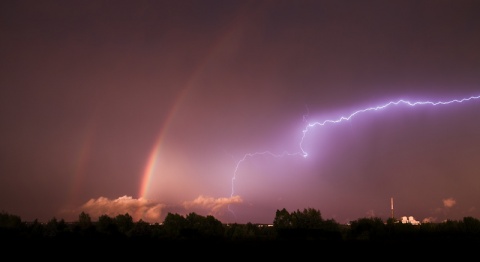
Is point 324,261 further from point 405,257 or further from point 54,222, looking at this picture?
point 54,222

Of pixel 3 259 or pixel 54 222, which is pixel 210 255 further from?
pixel 54 222

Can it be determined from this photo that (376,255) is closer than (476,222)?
Yes

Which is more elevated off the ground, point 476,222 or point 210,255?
point 476,222

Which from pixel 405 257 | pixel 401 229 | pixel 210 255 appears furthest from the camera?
pixel 401 229

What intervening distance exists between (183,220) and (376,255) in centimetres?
3132

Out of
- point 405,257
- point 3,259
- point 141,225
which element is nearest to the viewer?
point 3,259

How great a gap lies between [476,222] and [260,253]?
113 feet

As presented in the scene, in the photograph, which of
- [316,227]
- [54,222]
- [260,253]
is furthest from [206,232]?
[260,253]

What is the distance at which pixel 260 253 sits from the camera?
74.6 ft

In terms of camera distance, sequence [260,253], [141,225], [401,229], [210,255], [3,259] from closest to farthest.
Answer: [3,259], [210,255], [260,253], [401,229], [141,225]

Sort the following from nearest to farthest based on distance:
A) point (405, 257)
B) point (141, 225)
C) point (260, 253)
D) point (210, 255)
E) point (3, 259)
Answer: point (3, 259) → point (405, 257) → point (210, 255) → point (260, 253) → point (141, 225)

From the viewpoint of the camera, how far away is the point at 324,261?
62.2 feet

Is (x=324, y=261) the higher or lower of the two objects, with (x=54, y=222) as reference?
lower

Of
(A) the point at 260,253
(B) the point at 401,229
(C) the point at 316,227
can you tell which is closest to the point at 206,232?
(C) the point at 316,227
